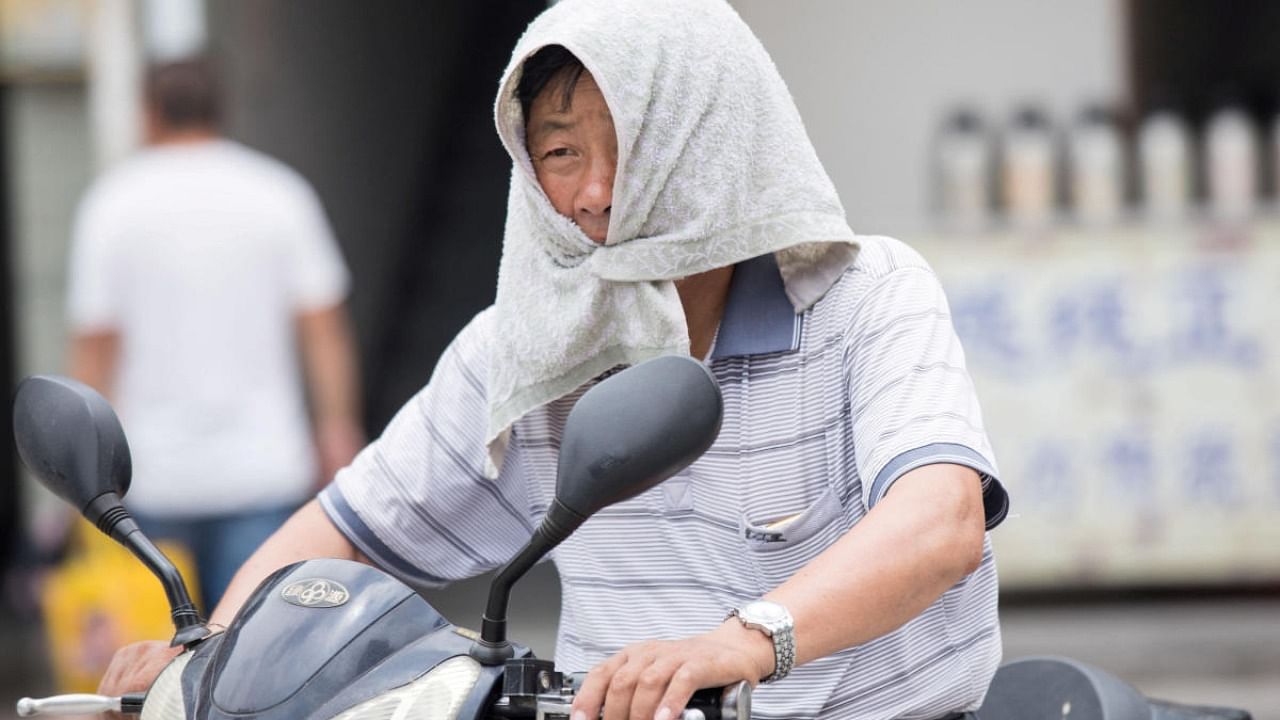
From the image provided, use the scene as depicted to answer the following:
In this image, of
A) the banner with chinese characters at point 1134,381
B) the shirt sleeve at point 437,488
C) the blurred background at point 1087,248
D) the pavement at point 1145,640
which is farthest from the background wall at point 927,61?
the shirt sleeve at point 437,488

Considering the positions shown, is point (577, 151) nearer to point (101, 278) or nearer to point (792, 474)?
point (792, 474)

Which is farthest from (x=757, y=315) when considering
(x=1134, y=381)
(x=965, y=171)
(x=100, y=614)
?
(x=1134, y=381)

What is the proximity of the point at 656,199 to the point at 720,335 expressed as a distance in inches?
7.6

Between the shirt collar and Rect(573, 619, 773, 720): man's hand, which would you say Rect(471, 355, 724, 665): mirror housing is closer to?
Rect(573, 619, 773, 720): man's hand

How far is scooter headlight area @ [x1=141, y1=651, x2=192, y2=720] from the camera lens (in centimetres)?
154

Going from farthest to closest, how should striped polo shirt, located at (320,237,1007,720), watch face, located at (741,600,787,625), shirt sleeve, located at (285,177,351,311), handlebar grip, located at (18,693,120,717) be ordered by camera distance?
shirt sleeve, located at (285,177,351,311) < striped polo shirt, located at (320,237,1007,720) < handlebar grip, located at (18,693,120,717) < watch face, located at (741,600,787,625)

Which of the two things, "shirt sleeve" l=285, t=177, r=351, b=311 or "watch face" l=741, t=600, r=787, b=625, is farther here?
"shirt sleeve" l=285, t=177, r=351, b=311

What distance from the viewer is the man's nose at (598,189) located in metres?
1.84

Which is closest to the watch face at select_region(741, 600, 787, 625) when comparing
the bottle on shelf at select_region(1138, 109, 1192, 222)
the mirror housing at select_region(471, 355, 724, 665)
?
the mirror housing at select_region(471, 355, 724, 665)

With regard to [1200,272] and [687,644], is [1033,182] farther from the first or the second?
[687,644]

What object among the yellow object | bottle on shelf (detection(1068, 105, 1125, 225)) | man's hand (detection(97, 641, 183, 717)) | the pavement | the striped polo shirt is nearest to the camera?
man's hand (detection(97, 641, 183, 717))

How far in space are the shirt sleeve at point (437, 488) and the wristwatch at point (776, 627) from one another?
0.65 metres

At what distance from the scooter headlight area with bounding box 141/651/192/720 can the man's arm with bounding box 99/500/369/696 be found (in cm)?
13

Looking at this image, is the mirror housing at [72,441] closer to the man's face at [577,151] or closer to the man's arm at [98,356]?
the man's face at [577,151]
